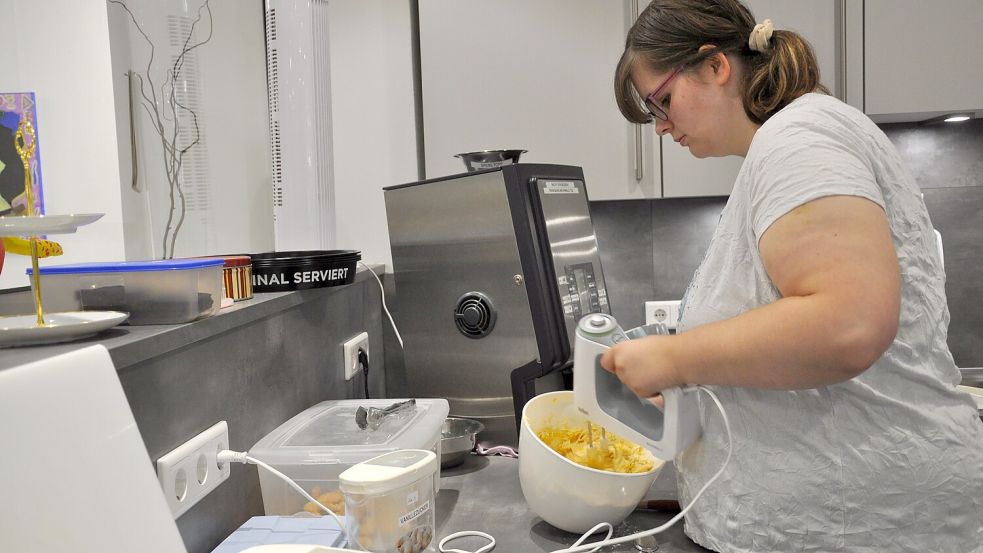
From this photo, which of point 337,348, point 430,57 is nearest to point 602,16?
point 430,57

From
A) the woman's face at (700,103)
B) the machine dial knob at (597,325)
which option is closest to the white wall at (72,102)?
the machine dial knob at (597,325)

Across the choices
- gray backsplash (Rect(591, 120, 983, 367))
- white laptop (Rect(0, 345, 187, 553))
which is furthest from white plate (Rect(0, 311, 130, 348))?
gray backsplash (Rect(591, 120, 983, 367))

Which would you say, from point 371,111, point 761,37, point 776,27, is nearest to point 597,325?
point 761,37

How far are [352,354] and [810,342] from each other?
101 centimetres

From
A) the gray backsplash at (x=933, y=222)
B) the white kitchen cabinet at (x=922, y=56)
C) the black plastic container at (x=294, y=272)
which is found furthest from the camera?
the gray backsplash at (x=933, y=222)

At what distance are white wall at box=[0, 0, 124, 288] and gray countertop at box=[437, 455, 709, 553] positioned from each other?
0.82 m

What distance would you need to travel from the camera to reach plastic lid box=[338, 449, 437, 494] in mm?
807

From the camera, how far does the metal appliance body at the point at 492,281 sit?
4.49 ft

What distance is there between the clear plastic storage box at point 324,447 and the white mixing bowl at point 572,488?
16 centimetres

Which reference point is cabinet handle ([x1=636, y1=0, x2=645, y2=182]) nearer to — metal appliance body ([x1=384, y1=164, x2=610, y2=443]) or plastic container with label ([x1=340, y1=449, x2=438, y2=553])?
metal appliance body ([x1=384, y1=164, x2=610, y2=443])

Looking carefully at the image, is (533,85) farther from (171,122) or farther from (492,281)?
(171,122)

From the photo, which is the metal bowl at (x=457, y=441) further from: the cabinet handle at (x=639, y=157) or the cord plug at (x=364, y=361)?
the cabinet handle at (x=639, y=157)

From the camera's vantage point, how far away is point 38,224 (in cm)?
66

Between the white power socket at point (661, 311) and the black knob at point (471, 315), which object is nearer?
the black knob at point (471, 315)
